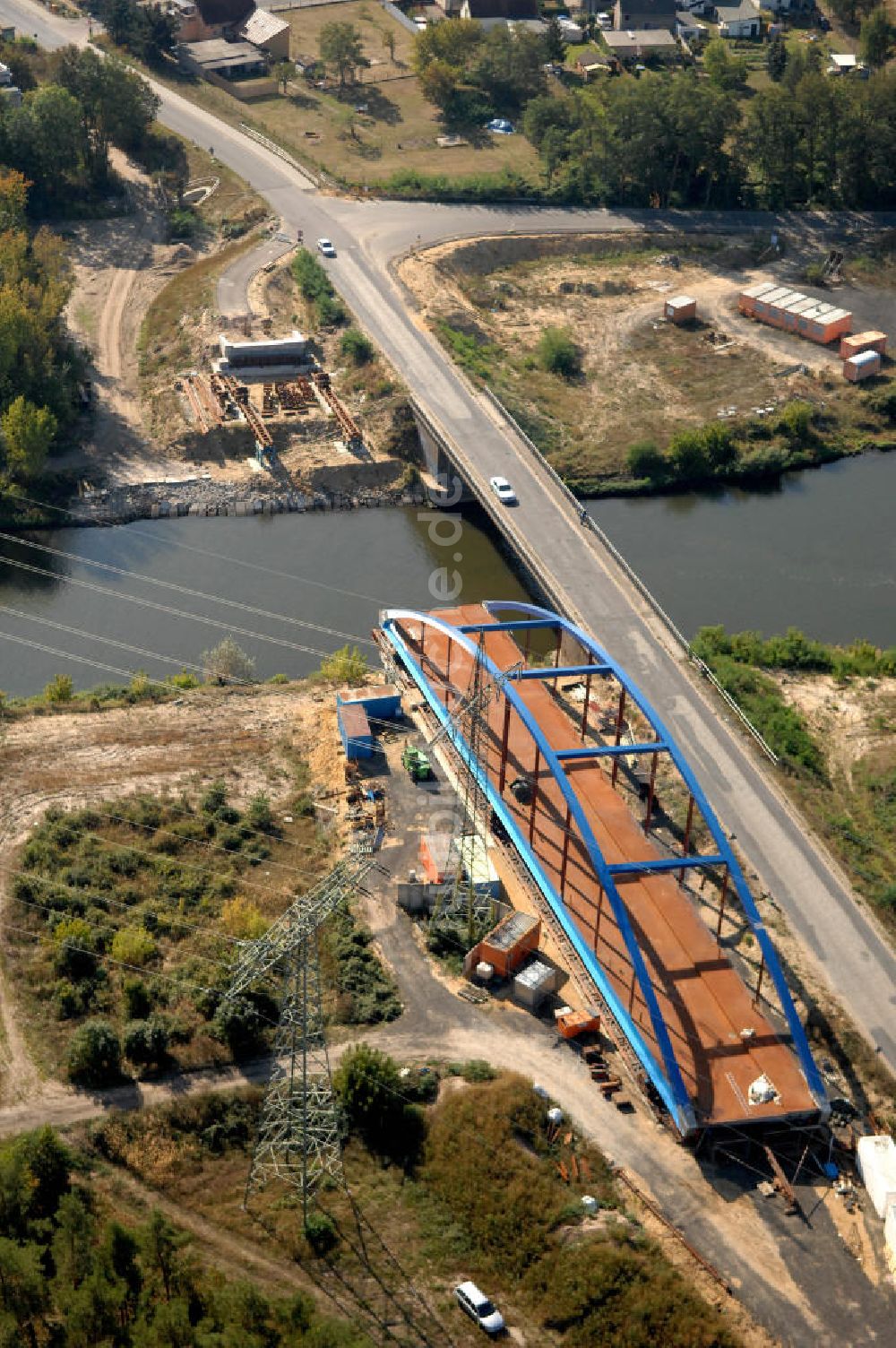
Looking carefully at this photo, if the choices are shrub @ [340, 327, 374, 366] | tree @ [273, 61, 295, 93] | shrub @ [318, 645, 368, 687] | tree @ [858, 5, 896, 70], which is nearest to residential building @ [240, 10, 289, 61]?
tree @ [273, 61, 295, 93]

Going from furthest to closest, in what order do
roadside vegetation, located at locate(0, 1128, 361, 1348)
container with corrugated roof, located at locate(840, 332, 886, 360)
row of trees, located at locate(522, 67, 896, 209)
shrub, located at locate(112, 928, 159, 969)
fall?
row of trees, located at locate(522, 67, 896, 209), container with corrugated roof, located at locate(840, 332, 886, 360), shrub, located at locate(112, 928, 159, 969), roadside vegetation, located at locate(0, 1128, 361, 1348)

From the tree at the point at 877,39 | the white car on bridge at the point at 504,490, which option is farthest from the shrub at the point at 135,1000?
the tree at the point at 877,39

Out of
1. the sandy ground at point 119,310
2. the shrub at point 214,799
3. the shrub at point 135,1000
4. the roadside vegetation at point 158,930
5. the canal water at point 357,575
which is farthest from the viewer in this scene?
the sandy ground at point 119,310

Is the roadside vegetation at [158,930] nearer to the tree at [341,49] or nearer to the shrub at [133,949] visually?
the shrub at [133,949]

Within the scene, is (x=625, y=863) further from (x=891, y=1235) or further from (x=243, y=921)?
(x=891, y=1235)

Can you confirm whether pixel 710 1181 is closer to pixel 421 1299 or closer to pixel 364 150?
pixel 421 1299

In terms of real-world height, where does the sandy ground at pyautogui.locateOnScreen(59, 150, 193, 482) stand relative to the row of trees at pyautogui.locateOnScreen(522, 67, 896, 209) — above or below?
below

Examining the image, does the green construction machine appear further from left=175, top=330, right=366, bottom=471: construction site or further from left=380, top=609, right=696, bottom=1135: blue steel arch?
left=175, top=330, right=366, bottom=471: construction site
